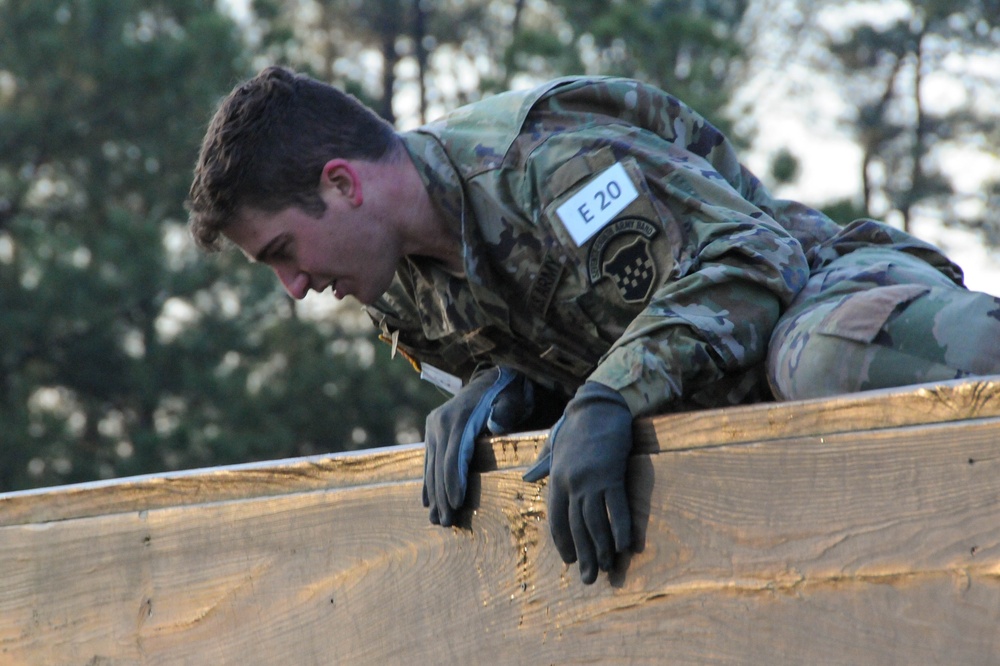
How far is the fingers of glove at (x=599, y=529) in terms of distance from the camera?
166 centimetres

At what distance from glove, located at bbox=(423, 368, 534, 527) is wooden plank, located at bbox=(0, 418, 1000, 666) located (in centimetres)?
5

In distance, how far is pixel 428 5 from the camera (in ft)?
55.7

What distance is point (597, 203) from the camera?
2164mm

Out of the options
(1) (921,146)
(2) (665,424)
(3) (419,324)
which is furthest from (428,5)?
(2) (665,424)

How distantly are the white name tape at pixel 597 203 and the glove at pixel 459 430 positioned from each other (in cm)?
31

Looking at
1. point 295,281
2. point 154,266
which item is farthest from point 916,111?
point 295,281

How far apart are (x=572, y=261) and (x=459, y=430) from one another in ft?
1.52

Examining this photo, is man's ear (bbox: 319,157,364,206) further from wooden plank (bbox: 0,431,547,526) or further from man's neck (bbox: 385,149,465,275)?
wooden plank (bbox: 0,431,547,526)

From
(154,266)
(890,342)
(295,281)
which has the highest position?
(890,342)

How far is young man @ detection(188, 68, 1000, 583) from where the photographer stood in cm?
188

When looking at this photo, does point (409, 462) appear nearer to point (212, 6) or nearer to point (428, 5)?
point (212, 6)

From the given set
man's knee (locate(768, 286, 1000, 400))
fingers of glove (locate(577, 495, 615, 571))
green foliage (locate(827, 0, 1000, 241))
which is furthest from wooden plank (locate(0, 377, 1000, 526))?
green foliage (locate(827, 0, 1000, 241))

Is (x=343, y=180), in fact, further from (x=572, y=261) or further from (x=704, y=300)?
(x=704, y=300)

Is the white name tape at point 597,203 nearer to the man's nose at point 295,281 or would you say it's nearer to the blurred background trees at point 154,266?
the man's nose at point 295,281
